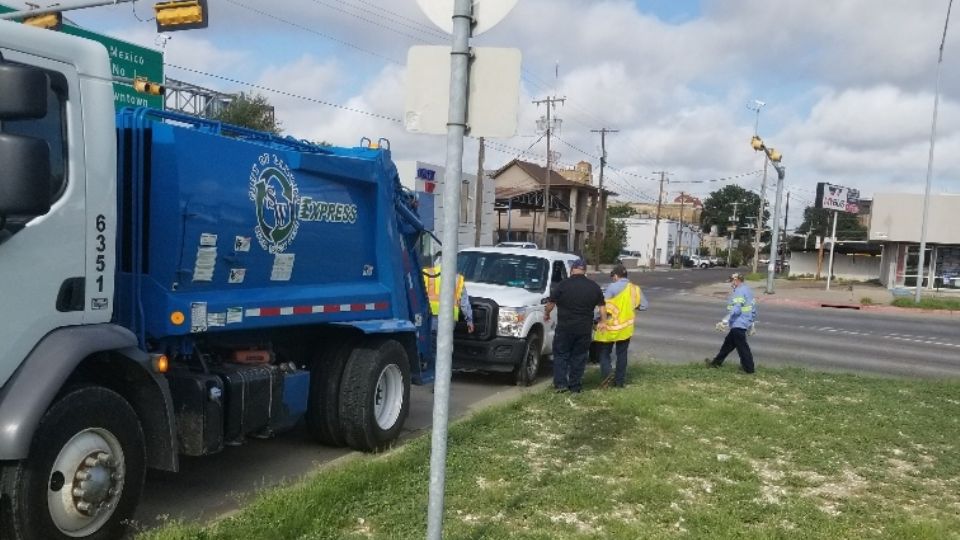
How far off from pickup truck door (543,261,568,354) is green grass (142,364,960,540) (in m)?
1.84

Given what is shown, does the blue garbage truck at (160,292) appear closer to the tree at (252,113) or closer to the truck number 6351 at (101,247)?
the truck number 6351 at (101,247)

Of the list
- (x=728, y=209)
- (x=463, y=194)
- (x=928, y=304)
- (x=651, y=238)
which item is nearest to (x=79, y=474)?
(x=463, y=194)

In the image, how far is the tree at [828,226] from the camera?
84.8 metres

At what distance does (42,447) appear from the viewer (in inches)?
161

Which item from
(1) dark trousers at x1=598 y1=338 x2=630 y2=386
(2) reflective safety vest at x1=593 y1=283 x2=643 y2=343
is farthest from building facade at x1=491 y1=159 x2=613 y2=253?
(1) dark trousers at x1=598 y1=338 x2=630 y2=386

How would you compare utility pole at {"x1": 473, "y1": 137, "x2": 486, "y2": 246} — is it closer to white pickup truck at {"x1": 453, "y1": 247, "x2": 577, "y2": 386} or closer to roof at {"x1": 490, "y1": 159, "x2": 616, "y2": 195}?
white pickup truck at {"x1": 453, "y1": 247, "x2": 577, "y2": 386}

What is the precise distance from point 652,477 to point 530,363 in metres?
5.00

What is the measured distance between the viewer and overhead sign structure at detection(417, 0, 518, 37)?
363 cm

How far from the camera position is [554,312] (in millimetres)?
12195

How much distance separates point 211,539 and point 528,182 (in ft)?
245

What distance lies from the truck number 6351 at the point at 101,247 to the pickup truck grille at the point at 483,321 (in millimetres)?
6337

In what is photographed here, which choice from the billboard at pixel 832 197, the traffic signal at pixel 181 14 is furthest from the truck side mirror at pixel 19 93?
the billboard at pixel 832 197

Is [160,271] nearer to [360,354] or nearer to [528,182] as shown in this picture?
[360,354]

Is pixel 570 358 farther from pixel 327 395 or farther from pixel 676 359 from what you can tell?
pixel 676 359
